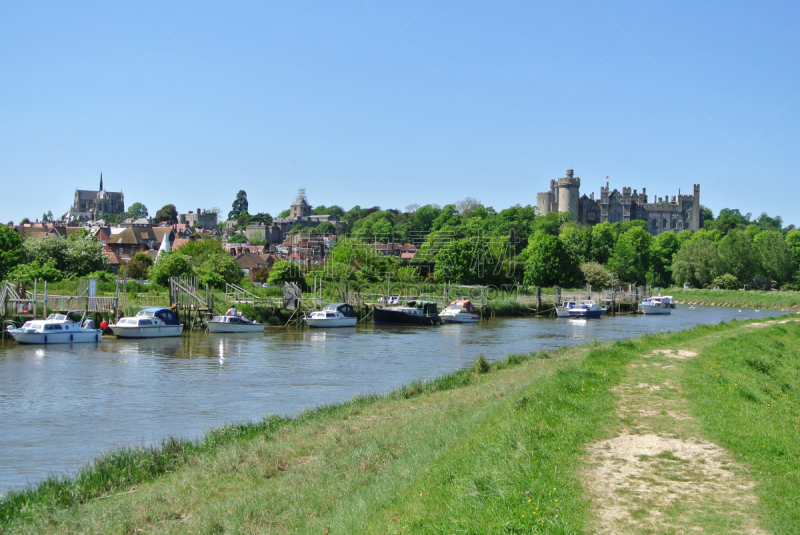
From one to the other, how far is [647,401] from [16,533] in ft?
38.3

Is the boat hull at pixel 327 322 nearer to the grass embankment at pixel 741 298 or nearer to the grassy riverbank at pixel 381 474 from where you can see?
the grassy riverbank at pixel 381 474

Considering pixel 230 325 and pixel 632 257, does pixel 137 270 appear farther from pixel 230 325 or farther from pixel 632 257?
pixel 632 257

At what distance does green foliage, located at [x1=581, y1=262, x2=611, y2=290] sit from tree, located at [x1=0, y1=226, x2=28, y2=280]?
78159 millimetres

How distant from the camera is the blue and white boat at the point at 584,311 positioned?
79.3m

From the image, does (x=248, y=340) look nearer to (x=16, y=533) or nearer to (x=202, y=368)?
(x=202, y=368)

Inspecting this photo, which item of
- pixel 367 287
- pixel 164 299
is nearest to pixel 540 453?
pixel 164 299

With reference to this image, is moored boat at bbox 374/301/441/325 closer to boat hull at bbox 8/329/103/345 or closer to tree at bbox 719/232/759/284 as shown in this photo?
boat hull at bbox 8/329/103/345

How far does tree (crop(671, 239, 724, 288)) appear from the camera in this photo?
12331 cm

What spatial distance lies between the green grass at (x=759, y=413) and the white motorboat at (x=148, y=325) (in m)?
34.0

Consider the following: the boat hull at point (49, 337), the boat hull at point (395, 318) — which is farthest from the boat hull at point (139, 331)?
the boat hull at point (395, 318)

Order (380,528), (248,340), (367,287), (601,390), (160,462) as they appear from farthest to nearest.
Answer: (367,287) → (248,340) → (601,390) → (160,462) → (380,528)

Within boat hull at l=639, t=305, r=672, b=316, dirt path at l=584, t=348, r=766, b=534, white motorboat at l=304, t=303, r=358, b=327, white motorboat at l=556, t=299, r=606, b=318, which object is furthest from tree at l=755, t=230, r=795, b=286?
dirt path at l=584, t=348, r=766, b=534

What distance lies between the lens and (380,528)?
825 centimetres

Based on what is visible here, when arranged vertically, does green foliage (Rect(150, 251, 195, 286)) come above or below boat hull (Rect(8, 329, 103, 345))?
above
